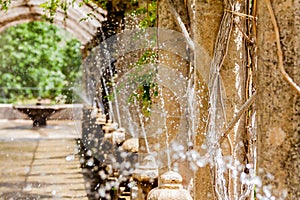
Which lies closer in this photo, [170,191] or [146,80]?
[170,191]

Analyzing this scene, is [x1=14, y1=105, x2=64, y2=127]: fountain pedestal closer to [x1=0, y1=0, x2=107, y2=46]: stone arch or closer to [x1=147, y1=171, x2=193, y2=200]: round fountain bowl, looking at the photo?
[x1=0, y1=0, x2=107, y2=46]: stone arch

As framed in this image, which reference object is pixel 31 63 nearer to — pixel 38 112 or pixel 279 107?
pixel 38 112

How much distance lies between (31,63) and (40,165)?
14.7 metres

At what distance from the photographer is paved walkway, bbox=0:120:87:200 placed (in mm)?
7406

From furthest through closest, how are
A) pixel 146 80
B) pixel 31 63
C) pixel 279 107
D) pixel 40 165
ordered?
pixel 31 63, pixel 40 165, pixel 146 80, pixel 279 107

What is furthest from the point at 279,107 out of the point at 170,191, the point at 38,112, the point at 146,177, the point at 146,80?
the point at 38,112

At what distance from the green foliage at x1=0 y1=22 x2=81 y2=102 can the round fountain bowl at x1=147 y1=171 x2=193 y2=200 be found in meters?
20.9

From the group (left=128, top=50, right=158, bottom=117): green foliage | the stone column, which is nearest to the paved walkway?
(left=128, top=50, right=158, bottom=117): green foliage

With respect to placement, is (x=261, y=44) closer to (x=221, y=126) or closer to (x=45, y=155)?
(x=221, y=126)

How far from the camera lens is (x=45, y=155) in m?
10.9

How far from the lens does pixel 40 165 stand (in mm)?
9672

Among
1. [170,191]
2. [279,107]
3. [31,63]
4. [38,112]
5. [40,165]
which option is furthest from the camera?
[31,63]

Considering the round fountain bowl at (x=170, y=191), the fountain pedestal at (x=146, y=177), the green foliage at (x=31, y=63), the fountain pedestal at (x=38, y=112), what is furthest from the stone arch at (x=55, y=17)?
the round fountain bowl at (x=170, y=191)

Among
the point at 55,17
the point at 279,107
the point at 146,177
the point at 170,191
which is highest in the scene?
the point at 55,17
